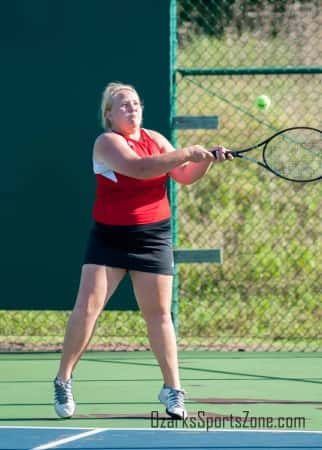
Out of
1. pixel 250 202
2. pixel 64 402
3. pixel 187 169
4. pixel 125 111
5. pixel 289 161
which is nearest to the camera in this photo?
pixel 64 402

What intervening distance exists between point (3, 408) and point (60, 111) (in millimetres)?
3557

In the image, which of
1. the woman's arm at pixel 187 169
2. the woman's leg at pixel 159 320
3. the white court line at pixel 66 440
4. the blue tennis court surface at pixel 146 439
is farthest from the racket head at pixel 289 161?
the white court line at pixel 66 440

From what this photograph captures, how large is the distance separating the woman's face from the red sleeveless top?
0.08m

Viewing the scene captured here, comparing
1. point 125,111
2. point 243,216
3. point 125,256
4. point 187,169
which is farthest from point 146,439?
point 243,216

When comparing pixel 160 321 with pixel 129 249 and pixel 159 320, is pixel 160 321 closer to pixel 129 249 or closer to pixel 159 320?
pixel 159 320

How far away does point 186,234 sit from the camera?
1370 cm

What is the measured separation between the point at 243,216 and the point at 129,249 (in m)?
7.05

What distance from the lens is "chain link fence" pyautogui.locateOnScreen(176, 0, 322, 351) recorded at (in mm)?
11586

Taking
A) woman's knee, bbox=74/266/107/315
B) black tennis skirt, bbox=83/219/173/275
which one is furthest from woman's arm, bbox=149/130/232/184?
woman's knee, bbox=74/266/107/315

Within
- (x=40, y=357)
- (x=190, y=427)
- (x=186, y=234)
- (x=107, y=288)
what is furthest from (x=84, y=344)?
(x=186, y=234)

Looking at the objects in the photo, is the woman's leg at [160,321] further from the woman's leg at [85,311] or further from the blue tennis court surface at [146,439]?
the blue tennis court surface at [146,439]

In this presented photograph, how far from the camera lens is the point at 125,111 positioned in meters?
6.70

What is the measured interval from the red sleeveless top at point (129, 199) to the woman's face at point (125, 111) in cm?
8

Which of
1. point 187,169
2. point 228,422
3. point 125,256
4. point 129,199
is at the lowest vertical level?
point 228,422
